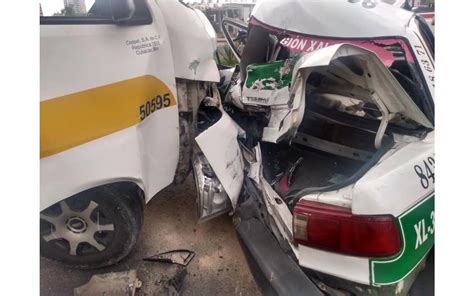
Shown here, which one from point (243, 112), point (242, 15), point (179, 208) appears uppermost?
point (242, 15)

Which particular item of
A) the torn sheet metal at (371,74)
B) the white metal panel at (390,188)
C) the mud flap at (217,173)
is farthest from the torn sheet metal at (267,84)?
Result: the white metal panel at (390,188)

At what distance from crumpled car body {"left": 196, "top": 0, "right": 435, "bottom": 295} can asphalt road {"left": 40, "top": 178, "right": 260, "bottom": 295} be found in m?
0.46

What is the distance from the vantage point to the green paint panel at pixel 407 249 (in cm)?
122

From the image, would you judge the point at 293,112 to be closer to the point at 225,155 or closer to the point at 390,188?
the point at 390,188

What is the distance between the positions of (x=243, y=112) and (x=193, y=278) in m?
1.45

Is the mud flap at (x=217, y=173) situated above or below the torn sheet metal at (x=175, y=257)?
above

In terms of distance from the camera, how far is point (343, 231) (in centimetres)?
125

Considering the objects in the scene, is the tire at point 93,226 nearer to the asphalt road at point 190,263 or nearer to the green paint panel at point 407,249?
the asphalt road at point 190,263

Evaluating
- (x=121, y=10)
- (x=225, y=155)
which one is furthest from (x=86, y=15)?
(x=225, y=155)

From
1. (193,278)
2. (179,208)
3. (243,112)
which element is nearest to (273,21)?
(243,112)

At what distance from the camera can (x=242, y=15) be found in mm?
4461

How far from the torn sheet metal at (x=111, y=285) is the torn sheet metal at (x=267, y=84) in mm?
1493

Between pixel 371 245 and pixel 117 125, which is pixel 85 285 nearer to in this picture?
pixel 117 125

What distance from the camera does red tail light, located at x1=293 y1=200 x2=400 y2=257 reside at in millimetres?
1193
